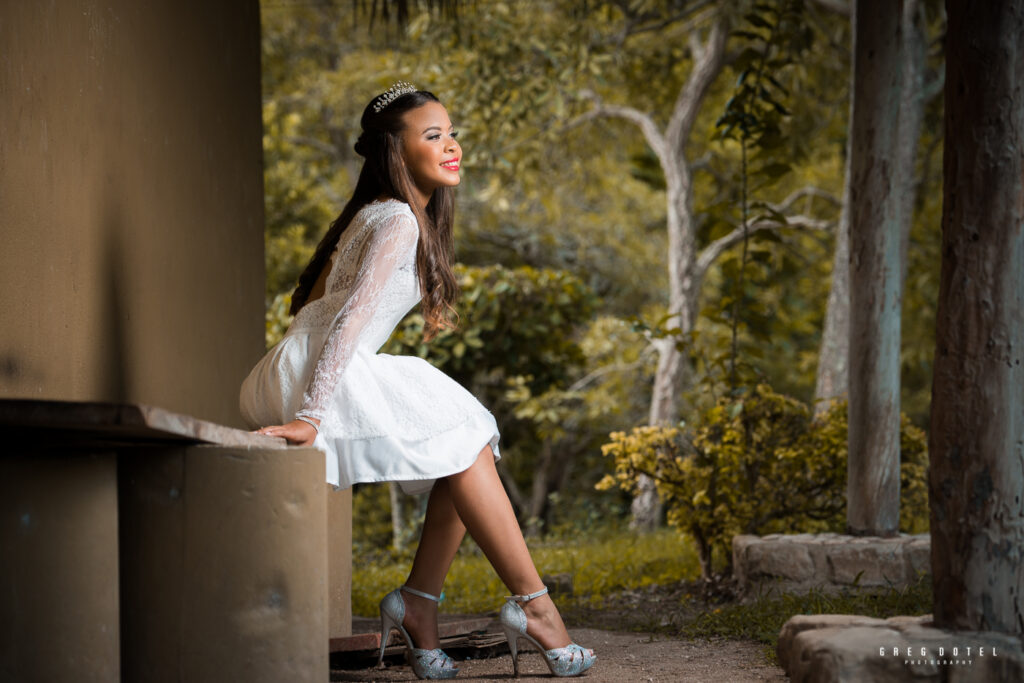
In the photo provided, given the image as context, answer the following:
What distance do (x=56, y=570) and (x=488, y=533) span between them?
44.0 inches

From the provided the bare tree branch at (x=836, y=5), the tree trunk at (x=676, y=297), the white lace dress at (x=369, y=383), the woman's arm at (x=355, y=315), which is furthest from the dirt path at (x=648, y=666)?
the bare tree branch at (x=836, y=5)

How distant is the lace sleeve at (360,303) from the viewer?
2.44 m

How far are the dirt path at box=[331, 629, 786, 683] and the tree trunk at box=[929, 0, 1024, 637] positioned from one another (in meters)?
0.61

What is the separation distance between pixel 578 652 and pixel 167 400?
1.56 metres

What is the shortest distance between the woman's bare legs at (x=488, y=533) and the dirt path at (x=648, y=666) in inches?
5.8

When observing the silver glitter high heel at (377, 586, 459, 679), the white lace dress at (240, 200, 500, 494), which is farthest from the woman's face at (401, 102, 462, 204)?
the silver glitter high heel at (377, 586, 459, 679)

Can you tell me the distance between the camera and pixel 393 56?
9898mm

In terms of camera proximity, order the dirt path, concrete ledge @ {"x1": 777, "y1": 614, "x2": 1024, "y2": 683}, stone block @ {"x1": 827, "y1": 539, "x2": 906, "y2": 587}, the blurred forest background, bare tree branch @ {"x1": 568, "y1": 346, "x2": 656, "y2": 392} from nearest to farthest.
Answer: concrete ledge @ {"x1": 777, "y1": 614, "x2": 1024, "y2": 683}
the dirt path
stone block @ {"x1": 827, "y1": 539, "x2": 906, "y2": 587}
the blurred forest background
bare tree branch @ {"x1": 568, "y1": 346, "x2": 656, "y2": 392}

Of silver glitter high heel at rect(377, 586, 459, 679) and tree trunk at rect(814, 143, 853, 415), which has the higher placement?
tree trunk at rect(814, 143, 853, 415)

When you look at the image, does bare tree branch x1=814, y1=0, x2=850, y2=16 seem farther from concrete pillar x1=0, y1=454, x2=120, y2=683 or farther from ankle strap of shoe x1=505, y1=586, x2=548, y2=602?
concrete pillar x1=0, y1=454, x2=120, y2=683

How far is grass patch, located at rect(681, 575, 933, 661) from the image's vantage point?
3.46 m

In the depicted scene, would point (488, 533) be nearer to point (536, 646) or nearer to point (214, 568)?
point (536, 646)

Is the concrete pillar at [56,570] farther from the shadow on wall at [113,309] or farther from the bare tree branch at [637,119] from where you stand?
the bare tree branch at [637,119]

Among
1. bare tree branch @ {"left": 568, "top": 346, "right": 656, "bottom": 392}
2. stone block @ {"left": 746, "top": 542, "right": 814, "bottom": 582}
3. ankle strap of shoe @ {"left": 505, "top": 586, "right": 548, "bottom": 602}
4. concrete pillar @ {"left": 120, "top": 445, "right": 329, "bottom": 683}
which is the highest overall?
bare tree branch @ {"left": 568, "top": 346, "right": 656, "bottom": 392}
